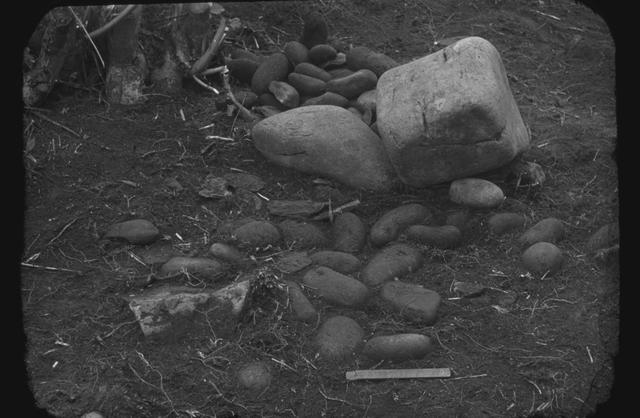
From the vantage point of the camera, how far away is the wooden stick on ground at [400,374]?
454cm

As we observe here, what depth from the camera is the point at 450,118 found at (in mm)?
5328

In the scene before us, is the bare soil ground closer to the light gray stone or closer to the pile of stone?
the light gray stone

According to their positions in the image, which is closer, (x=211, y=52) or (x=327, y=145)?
(x=327, y=145)

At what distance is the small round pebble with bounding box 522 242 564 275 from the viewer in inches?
201

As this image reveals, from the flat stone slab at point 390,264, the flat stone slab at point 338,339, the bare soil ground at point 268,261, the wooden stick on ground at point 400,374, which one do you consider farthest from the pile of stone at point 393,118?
the wooden stick on ground at point 400,374

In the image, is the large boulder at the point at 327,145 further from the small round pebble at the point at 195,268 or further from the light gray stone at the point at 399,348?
the light gray stone at the point at 399,348

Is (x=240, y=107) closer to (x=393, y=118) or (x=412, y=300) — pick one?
(x=393, y=118)

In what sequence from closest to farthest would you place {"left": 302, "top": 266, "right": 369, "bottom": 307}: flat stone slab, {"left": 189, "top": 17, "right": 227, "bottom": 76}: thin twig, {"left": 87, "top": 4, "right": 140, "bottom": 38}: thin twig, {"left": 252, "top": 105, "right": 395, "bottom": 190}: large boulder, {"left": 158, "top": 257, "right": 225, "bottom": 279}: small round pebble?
1. {"left": 302, "top": 266, "right": 369, "bottom": 307}: flat stone slab
2. {"left": 158, "top": 257, "right": 225, "bottom": 279}: small round pebble
3. {"left": 252, "top": 105, "right": 395, "bottom": 190}: large boulder
4. {"left": 87, "top": 4, "right": 140, "bottom": 38}: thin twig
5. {"left": 189, "top": 17, "right": 227, "bottom": 76}: thin twig

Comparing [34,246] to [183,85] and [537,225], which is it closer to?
[183,85]

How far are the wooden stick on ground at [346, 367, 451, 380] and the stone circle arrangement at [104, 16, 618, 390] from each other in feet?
0.30

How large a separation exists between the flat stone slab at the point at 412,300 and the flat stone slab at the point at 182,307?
2.32ft

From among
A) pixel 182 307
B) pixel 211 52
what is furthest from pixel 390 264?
pixel 211 52

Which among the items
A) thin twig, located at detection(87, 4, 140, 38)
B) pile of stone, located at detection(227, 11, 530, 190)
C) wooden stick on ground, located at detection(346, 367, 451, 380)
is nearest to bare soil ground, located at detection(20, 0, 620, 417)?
wooden stick on ground, located at detection(346, 367, 451, 380)

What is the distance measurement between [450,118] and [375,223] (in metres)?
0.69
